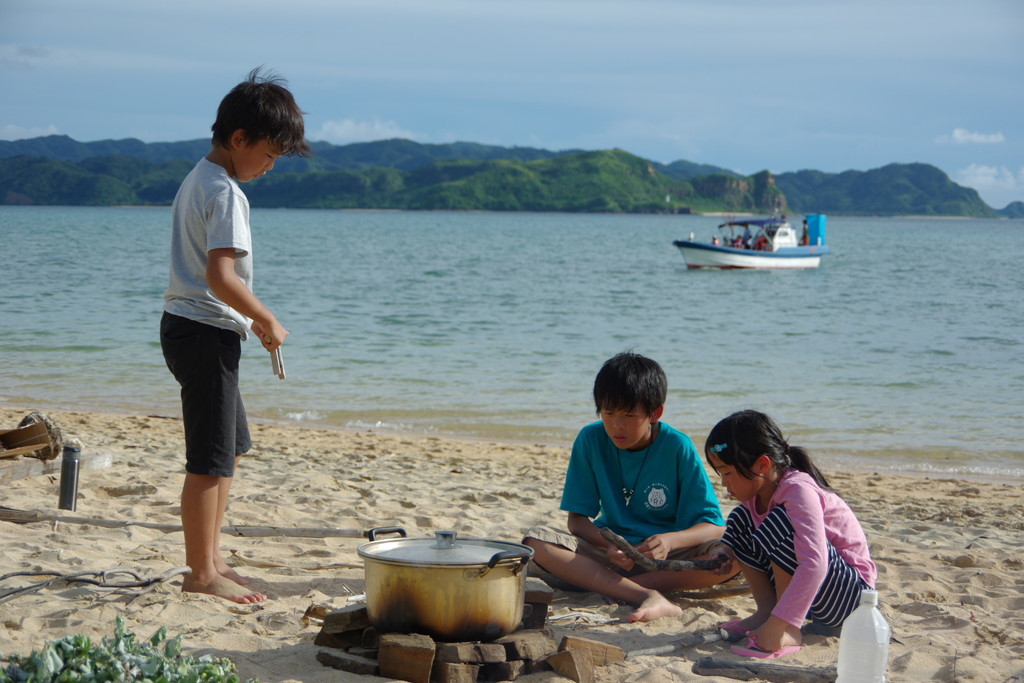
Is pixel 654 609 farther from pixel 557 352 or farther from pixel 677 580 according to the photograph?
A: pixel 557 352

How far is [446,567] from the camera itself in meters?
2.70

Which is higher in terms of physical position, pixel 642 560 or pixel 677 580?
pixel 642 560

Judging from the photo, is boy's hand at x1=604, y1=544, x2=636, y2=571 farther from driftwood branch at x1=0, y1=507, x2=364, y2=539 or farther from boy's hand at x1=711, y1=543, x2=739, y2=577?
driftwood branch at x1=0, y1=507, x2=364, y2=539

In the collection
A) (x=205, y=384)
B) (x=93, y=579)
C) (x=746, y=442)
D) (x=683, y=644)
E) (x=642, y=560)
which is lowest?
(x=683, y=644)

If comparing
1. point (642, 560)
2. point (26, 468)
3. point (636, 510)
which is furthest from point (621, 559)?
point (26, 468)

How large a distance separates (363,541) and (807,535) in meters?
2.27

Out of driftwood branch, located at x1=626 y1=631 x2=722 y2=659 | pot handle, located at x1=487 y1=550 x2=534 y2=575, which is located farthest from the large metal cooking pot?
driftwood branch, located at x1=626 y1=631 x2=722 y2=659

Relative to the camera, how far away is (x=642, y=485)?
377cm

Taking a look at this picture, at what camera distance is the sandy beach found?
3.06 meters

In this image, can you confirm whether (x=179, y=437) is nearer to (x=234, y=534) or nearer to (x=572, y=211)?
(x=234, y=534)

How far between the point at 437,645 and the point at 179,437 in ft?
17.8

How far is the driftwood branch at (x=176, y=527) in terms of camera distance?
4.27 metres

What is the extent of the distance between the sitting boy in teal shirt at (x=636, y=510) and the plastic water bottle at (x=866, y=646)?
96cm

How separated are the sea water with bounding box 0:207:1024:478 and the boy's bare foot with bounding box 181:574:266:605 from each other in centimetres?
527
